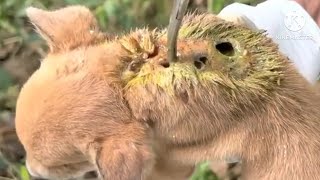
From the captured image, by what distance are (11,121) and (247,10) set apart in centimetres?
74

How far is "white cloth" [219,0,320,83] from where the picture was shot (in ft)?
4.65

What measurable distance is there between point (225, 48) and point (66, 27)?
244mm

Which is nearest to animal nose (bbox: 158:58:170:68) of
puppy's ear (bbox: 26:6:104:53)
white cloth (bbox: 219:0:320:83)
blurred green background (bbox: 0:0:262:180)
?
puppy's ear (bbox: 26:6:104:53)

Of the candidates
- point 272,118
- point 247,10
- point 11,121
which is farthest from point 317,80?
point 11,121

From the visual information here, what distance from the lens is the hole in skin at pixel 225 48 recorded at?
1030mm

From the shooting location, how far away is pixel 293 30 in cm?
145

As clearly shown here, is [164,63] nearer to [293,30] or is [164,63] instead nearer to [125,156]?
[125,156]

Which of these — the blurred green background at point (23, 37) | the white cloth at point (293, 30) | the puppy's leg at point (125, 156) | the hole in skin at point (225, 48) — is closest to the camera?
the puppy's leg at point (125, 156)

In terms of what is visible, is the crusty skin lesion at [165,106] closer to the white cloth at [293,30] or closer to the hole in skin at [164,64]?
the hole in skin at [164,64]

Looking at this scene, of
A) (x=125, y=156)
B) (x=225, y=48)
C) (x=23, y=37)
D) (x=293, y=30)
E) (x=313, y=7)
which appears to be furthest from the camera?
(x=23, y=37)

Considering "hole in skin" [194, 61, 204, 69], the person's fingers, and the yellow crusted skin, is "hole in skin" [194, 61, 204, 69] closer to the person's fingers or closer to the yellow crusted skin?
the yellow crusted skin

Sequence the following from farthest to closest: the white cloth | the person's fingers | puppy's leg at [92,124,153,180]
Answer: the person's fingers, the white cloth, puppy's leg at [92,124,153,180]

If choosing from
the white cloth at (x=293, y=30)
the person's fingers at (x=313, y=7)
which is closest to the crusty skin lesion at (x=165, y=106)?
the white cloth at (x=293, y=30)

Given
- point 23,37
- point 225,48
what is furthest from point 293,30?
point 23,37
